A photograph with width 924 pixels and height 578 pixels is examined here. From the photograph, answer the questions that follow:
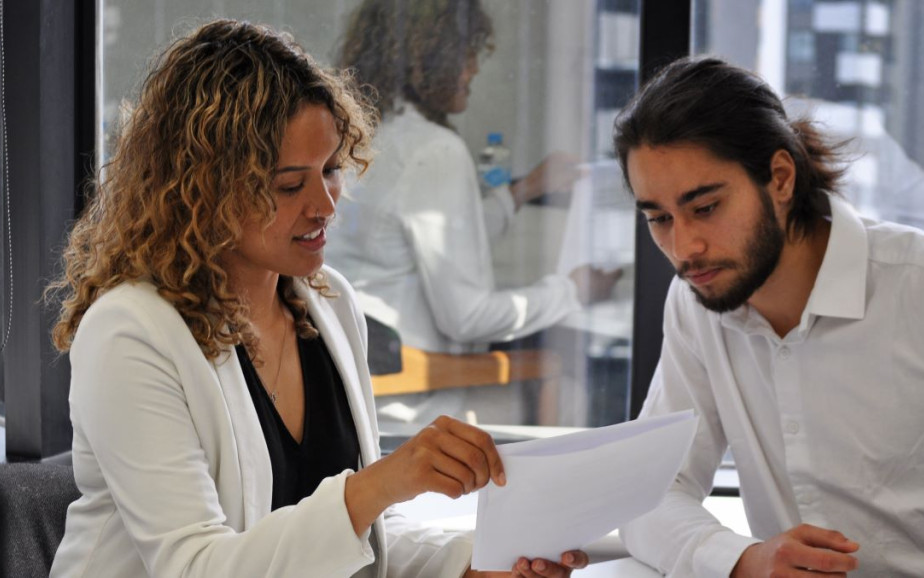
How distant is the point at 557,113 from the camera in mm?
2646

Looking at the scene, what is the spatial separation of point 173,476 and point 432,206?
1356mm

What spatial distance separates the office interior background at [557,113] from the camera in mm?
2450

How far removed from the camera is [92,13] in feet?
8.57

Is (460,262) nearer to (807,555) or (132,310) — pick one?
(132,310)

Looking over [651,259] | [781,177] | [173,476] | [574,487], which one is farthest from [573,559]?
[651,259]

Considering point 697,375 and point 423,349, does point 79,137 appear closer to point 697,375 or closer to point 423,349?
point 423,349

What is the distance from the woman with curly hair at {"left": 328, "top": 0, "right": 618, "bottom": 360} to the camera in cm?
262

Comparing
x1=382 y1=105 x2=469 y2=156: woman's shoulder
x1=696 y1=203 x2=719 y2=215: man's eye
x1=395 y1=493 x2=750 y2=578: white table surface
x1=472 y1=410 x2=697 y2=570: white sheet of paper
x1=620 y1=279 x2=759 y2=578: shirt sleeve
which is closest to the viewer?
x1=472 y1=410 x2=697 y2=570: white sheet of paper

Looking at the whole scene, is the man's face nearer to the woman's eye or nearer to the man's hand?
the man's hand

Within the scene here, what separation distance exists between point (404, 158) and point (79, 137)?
805 mm

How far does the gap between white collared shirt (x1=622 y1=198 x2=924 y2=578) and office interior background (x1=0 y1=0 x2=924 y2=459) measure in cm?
76

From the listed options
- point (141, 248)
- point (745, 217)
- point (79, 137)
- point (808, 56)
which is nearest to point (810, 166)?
point (745, 217)

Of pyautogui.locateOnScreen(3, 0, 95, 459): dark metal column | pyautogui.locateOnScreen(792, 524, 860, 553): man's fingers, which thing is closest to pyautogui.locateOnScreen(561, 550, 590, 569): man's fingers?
pyautogui.locateOnScreen(792, 524, 860, 553): man's fingers

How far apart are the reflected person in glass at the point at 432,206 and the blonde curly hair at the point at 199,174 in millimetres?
972
